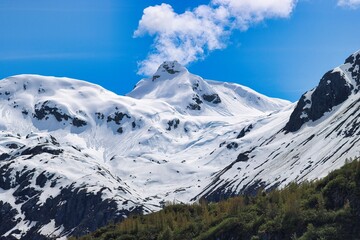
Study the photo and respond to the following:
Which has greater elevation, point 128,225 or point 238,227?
point 128,225

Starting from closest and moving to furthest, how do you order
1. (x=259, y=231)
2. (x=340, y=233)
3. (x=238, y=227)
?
(x=340, y=233) < (x=259, y=231) < (x=238, y=227)

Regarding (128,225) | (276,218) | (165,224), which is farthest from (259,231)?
(128,225)

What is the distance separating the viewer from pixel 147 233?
5278cm

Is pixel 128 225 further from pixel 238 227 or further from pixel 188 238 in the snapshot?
pixel 238 227

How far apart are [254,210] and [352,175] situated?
326 inches

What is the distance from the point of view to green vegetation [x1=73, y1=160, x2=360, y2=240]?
39438 millimetres

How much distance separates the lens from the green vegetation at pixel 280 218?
39.4m

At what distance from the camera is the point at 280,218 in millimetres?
42406

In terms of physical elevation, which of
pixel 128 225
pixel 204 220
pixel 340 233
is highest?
pixel 128 225

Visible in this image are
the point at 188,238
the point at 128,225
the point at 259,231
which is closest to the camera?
the point at 259,231

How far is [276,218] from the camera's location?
4272cm

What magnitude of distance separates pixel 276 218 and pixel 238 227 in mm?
3477

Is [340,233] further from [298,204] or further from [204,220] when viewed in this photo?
[204,220]

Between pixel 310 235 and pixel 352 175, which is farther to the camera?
pixel 352 175
